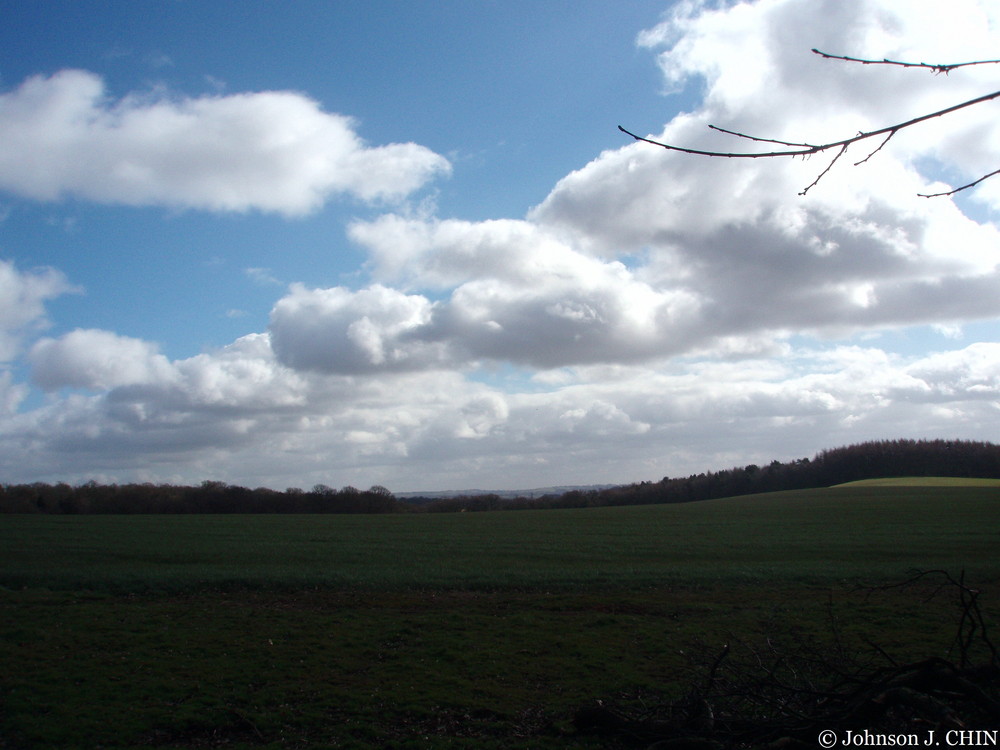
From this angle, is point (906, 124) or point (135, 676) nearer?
point (906, 124)

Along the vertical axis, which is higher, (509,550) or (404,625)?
(404,625)

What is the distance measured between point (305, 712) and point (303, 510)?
82752mm

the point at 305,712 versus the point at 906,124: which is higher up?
the point at 906,124

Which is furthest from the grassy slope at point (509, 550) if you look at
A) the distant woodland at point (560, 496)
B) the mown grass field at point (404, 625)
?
the distant woodland at point (560, 496)

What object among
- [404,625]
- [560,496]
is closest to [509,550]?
[404,625]

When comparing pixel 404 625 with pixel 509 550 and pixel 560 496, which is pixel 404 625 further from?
pixel 560 496

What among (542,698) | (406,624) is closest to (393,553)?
(406,624)

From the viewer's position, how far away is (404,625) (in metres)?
14.7

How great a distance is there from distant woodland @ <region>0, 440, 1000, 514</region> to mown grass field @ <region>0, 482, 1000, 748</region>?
164 ft

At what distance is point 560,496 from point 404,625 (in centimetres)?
8706

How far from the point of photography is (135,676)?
1088 cm

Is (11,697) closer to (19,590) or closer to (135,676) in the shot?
(135,676)

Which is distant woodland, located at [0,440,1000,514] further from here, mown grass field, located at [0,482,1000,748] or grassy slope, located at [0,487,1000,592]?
mown grass field, located at [0,482,1000,748]

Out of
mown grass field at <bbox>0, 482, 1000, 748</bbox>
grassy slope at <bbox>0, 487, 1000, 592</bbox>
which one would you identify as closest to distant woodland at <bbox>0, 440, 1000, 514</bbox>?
grassy slope at <bbox>0, 487, 1000, 592</bbox>
